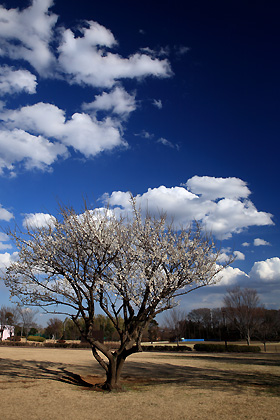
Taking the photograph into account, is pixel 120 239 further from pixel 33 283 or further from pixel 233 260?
pixel 233 260

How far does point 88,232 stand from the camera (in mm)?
11945

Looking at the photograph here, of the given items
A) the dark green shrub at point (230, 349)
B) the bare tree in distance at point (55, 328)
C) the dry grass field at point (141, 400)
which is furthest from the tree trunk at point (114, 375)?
the bare tree in distance at point (55, 328)

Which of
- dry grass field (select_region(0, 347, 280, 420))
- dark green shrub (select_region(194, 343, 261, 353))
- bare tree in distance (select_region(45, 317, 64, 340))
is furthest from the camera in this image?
bare tree in distance (select_region(45, 317, 64, 340))

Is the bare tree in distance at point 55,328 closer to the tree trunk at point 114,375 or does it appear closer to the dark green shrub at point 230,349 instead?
the dark green shrub at point 230,349

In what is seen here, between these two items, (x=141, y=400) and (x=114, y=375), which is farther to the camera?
(x=114, y=375)

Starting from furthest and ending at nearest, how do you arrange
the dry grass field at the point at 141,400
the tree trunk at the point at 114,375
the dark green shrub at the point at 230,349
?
1. the dark green shrub at the point at 230,349
2. the tree trunk at the point at 114,375
3. the dry grass field at the point at 141,400

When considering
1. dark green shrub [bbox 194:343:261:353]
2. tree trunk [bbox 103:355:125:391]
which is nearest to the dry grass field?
tree trunk [bbox 103:355:125:391]

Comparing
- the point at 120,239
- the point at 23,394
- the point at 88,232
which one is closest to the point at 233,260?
the point at 120,239

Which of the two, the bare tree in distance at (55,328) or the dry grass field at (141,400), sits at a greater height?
the dry grass field at (141,400)

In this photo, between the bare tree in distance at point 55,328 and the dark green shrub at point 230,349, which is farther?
the bare tree in distance at point 55,328

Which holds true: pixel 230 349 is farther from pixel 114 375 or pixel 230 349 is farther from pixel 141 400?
pixel 141 400

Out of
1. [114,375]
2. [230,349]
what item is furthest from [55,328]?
[114,375]

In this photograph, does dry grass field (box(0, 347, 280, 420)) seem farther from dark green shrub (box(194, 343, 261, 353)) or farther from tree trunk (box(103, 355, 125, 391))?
dark green shrub (box(194, 343, 261, 353))

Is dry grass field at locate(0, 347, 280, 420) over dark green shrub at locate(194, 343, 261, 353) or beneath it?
over
